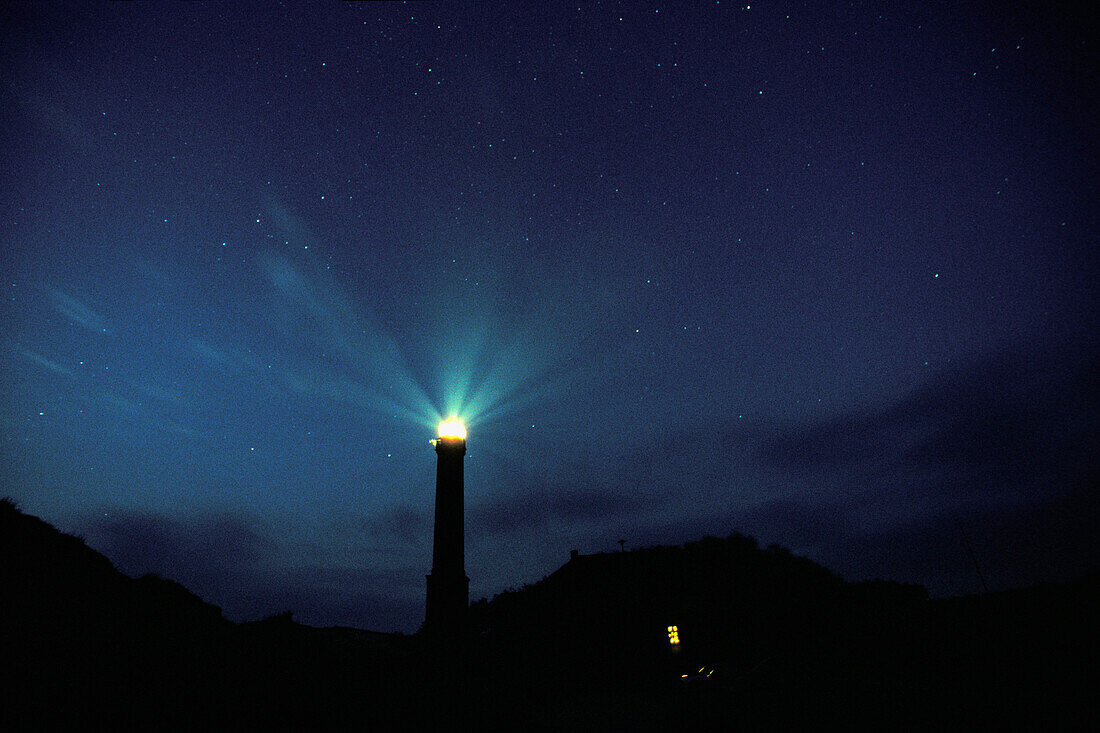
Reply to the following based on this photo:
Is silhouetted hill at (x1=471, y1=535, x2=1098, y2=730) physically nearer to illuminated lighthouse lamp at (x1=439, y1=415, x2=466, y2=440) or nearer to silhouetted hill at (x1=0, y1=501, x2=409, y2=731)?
silhouetted hill at (x1=0, y1=501, x2=409, y2=731)

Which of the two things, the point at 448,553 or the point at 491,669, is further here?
the point at 448,553

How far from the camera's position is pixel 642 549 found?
39781 millimetres

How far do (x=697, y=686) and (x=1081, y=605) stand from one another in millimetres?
15175

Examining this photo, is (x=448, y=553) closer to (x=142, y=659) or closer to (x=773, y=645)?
(x=142, y=659)

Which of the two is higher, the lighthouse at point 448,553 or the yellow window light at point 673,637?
the lighthouse at point 448,553

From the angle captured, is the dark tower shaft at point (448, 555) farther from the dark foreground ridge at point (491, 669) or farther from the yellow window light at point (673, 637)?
the yellow window light at point (673, 637)

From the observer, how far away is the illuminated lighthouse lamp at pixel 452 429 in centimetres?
2784

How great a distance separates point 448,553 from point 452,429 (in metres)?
6.19

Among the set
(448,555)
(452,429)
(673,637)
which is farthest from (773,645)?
(452,429)

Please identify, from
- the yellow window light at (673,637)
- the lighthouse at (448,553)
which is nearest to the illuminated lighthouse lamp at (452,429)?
the lighthouse at (448,553)

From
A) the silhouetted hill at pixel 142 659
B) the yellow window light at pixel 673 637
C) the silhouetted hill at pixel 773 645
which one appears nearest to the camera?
the silhouetted hill at pixel 142 659

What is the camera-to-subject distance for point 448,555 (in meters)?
25.2

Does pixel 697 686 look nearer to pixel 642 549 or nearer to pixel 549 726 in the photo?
pixel 549 726

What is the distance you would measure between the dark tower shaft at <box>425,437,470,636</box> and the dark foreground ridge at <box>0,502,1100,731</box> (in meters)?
1.30
